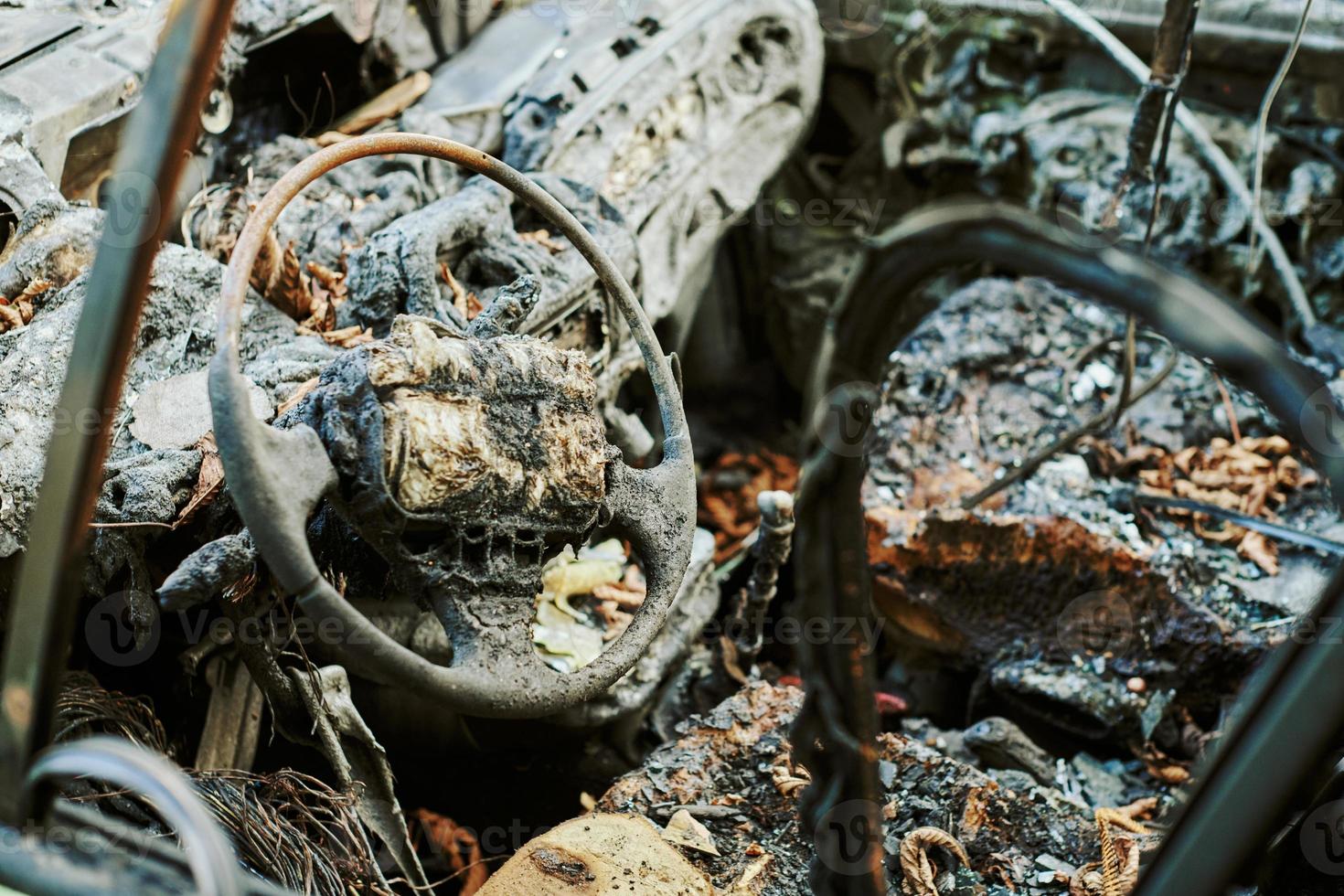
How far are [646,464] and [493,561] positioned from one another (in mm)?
1772

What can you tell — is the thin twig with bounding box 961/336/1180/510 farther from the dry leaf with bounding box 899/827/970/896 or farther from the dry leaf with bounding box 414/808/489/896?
the dry leaf with bounding box 414/808/489/896

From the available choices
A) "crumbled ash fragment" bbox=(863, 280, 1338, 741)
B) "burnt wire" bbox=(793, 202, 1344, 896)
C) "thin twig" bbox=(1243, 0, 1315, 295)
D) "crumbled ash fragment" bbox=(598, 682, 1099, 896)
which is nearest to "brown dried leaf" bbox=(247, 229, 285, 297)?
"crumbled ash fragment" bbox=(598, 682, 1099, 896)

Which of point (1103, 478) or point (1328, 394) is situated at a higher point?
point (1103, 478)

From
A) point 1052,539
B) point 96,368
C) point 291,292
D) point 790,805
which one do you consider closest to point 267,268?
point 291,292

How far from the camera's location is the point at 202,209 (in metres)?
3.28

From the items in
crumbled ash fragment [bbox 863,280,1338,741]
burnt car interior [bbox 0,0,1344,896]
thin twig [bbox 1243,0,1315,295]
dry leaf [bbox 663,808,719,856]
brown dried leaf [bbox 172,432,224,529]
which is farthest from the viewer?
thin twig [bbox 1243,0,1315,295]

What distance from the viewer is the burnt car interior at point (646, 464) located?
1.42 metres

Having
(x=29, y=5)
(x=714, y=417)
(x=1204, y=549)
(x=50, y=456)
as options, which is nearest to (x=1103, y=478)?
(x=1204, y=549)

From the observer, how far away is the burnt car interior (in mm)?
1424

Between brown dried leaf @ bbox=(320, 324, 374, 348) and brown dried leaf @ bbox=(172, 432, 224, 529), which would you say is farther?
brown dried leaf @ bbox=(320, 324, 374, 348)

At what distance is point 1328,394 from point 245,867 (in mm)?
2053

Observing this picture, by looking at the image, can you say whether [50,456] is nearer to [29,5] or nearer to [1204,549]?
[29,5]

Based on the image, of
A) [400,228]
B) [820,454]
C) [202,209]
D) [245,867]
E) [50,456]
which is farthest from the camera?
[202,209]

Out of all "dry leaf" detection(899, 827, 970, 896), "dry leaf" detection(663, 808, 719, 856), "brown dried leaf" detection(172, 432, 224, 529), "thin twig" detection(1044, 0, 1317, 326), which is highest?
"thin twig" detection(1044, 0, 1317, 326)
